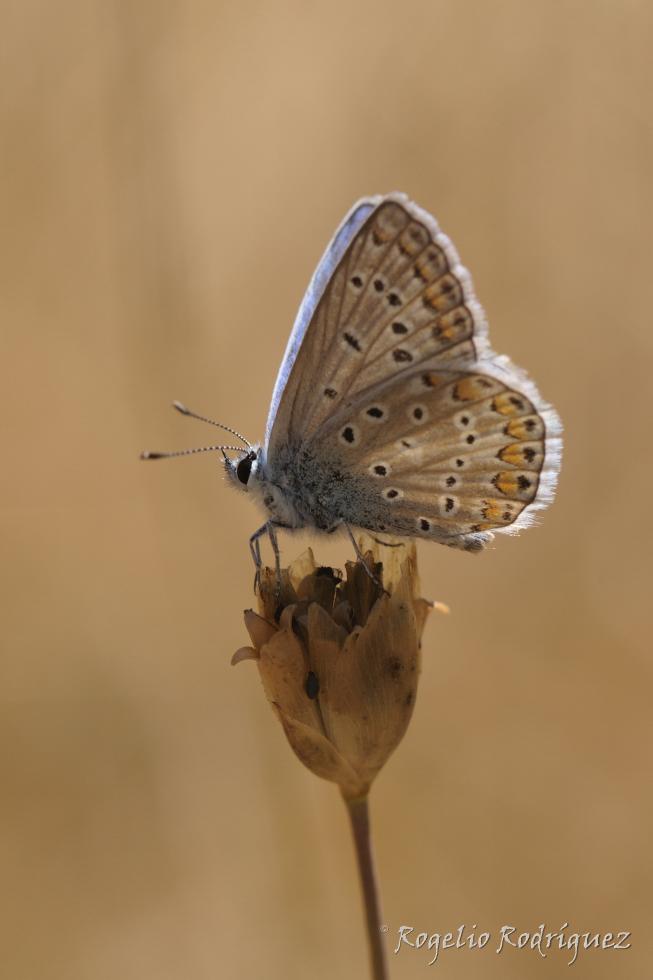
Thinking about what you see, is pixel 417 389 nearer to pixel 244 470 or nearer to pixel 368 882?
pixel 244 470

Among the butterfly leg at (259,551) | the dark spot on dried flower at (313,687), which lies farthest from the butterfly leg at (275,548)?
the dark spot on dried flower at (313,687)

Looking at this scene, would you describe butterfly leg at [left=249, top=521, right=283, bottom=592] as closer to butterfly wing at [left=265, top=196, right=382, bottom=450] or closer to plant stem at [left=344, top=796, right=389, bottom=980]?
butterfly wing at [left=265, top=196, right=382, bottom=450]

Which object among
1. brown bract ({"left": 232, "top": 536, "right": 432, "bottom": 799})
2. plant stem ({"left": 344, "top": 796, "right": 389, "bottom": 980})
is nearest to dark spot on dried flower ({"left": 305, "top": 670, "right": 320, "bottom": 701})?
brown bract ({"left": 232, "top": 536, "right": 432, "bottom": 799})

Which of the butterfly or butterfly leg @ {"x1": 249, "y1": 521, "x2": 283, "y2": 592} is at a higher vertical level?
the butterfly

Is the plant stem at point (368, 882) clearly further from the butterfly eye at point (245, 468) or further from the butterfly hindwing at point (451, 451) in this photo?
the butterfly eye at point (245, 468)

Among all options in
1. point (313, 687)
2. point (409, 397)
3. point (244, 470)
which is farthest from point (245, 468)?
point (313, 687)

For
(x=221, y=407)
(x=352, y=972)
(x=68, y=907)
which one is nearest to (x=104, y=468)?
(x=221, y=407)
